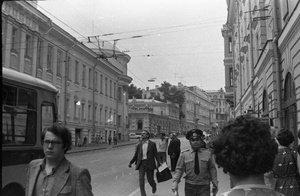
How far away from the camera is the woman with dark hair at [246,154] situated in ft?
5.01

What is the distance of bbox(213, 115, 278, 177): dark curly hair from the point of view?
1.54m

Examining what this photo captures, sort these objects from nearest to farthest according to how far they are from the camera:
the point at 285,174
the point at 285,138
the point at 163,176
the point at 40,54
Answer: the point at 40,54 < the point at 285,174 < the point at 285,138 < the point at 163,176

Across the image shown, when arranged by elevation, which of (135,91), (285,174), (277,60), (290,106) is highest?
(277,60)

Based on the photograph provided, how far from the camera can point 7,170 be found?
8.68 ft

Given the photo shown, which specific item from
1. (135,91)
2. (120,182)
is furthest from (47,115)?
(120,182)

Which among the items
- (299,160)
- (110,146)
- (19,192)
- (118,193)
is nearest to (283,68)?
(118,193)

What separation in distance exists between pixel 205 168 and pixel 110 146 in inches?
65.2

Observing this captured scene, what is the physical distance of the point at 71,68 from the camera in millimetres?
2740

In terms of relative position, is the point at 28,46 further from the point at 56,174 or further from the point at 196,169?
the point at 196,169

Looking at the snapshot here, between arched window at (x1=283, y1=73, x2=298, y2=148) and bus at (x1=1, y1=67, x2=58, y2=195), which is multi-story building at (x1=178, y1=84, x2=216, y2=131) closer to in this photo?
bus at (x1=1, y1=67, x2=58, y2=195)

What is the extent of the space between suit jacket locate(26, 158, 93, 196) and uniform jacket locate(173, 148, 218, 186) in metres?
2.52

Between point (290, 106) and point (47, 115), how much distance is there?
10.1 meters

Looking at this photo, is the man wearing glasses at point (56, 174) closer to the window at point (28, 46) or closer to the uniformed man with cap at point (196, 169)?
the window at point (28, 46)

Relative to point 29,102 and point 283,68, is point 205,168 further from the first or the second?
point 283,68
